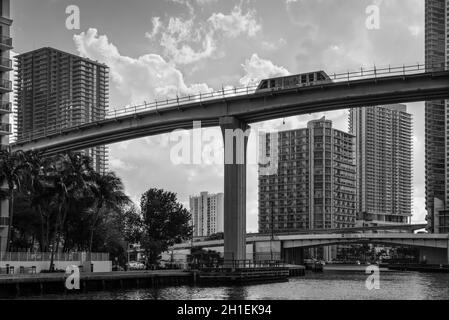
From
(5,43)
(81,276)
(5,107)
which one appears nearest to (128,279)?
(81,276)

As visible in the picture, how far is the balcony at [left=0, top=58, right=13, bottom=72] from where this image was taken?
96000mm

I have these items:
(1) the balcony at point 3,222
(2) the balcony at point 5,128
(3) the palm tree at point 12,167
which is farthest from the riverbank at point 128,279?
(2) the balcony at point 5,128

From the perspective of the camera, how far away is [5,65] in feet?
316

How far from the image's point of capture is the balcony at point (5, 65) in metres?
96.0

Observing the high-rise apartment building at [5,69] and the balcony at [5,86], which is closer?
the high-rise apartment building at [5,69]

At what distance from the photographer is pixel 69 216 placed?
299ft

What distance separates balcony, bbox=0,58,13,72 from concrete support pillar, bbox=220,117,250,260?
1224 inches

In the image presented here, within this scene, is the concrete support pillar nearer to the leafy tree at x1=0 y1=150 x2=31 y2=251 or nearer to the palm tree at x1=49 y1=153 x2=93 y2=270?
the palm tree at x1=49 y1=153 x2=93 y2=270

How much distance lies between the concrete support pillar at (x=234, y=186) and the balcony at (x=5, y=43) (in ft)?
104

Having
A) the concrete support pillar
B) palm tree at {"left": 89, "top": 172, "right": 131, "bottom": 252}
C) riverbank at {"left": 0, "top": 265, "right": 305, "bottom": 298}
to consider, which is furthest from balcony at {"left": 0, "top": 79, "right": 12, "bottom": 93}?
riverbank at {"left": 0, "top": 265, "right": 305, "bottom": 298}

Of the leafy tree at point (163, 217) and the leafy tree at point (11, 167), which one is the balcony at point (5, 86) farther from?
the leafy tree at point (163, 217)

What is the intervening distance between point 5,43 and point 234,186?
3684 centimetres

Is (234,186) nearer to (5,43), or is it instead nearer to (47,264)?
(47,264)
